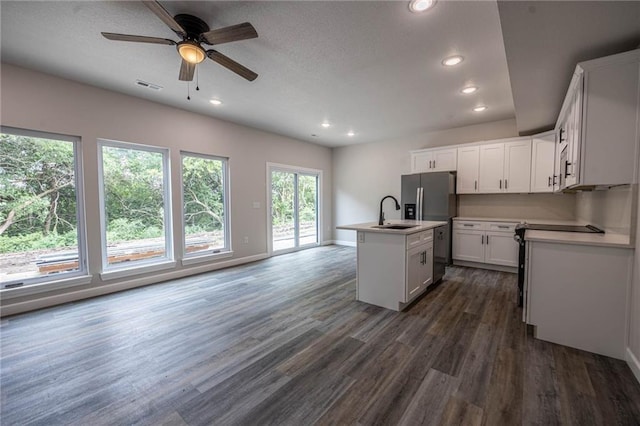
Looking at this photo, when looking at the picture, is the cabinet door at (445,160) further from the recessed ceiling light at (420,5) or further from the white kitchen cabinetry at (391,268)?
the recessed ceiling light at (420,5)

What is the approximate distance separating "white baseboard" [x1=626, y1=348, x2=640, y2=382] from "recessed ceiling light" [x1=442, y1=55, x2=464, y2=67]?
111 inches

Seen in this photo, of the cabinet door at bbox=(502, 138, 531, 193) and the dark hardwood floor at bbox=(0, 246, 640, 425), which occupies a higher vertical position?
the cabinet door at bbox=(502, 138, 531, 193)

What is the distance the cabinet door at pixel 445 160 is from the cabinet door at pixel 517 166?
793 mm

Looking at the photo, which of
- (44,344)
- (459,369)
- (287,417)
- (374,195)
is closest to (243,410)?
(287,417)

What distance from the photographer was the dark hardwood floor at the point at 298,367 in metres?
1.54

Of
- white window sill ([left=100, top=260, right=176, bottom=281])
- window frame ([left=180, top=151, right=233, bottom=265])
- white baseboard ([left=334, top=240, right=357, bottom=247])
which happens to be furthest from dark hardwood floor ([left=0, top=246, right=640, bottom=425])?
white baseboard ([left=334, top=240, right=357, bottom=247])

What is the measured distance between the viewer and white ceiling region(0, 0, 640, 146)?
6.41ft

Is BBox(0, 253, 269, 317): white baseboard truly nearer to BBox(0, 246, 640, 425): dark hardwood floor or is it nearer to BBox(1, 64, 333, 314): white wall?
BBox(1, 64, 333, 314): white wall

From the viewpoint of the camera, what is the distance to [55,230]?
324cm

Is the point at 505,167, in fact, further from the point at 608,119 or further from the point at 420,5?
the point at 420,5

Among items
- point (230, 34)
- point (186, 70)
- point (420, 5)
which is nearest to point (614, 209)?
point (420, 5)

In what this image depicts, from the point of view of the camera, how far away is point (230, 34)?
1.97m

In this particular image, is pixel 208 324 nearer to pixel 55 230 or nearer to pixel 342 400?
pixel 342 400

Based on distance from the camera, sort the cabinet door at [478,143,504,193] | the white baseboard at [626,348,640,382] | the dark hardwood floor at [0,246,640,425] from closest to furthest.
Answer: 1. the dark hardwood floor at [0,246,640,425]
2. the white baseboard at [626,348,640,382]
3. the cabinet door at [478,143,504,193]
